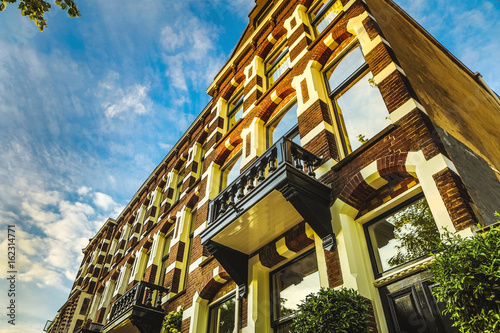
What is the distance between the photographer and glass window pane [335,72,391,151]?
690 centimetres

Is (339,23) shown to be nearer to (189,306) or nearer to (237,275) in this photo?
(237,275)

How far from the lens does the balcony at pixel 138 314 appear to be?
397 inches

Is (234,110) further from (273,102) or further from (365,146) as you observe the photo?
(365,146)

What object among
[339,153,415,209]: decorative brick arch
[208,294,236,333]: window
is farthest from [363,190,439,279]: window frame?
[208,294,236,333]: window

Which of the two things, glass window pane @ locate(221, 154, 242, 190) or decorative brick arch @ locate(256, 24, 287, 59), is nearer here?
glass window pane @ locate(221, 154, 242, 190)

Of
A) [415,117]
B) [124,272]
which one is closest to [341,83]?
[415,117]

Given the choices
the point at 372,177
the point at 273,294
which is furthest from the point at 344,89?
the point at 273,294

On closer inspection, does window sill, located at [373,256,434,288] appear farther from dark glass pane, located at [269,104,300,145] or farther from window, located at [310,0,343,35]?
window, located at [310,0,343,35]

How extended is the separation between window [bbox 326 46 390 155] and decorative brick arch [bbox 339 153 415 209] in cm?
135

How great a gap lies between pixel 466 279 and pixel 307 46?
8469 mm

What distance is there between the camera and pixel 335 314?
177 inches

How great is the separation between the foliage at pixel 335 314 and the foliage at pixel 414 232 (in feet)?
3.19

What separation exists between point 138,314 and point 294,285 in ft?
19.2

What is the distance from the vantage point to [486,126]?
407 inches
